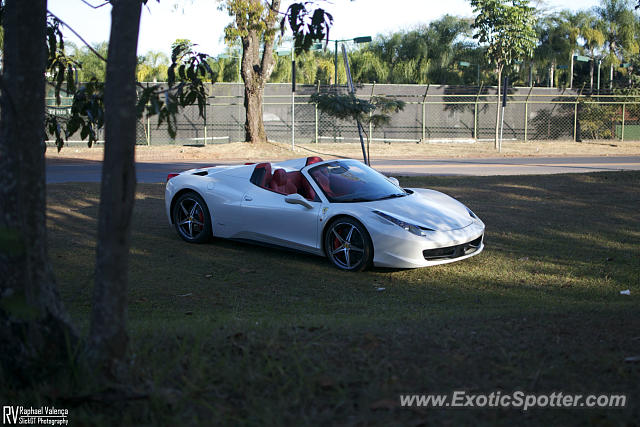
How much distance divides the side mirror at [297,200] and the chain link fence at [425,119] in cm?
2202

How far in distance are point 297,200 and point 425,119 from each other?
24508 mm

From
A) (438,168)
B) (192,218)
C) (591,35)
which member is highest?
(591,35)

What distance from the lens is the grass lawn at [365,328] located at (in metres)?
3.27

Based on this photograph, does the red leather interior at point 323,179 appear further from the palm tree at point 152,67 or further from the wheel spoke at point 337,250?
the palm tree at point 152,67

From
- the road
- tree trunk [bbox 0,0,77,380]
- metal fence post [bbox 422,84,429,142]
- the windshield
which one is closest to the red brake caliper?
the windshield

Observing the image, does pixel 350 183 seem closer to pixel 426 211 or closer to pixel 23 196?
pixel 426 211

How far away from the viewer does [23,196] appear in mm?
3559

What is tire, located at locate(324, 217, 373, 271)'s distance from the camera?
23.3 feet

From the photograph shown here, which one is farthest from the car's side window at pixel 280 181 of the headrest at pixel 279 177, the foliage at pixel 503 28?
the foliage at pixel 503 28

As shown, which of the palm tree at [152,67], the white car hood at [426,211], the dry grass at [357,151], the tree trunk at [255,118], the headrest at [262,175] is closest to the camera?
the white car hood at [426,211]

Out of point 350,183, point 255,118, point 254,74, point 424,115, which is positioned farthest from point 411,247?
point 424,115

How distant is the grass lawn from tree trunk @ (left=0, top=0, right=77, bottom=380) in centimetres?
28

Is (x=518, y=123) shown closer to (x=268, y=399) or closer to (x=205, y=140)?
(x=205, y=140)

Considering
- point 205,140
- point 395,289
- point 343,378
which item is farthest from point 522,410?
point 205,140
